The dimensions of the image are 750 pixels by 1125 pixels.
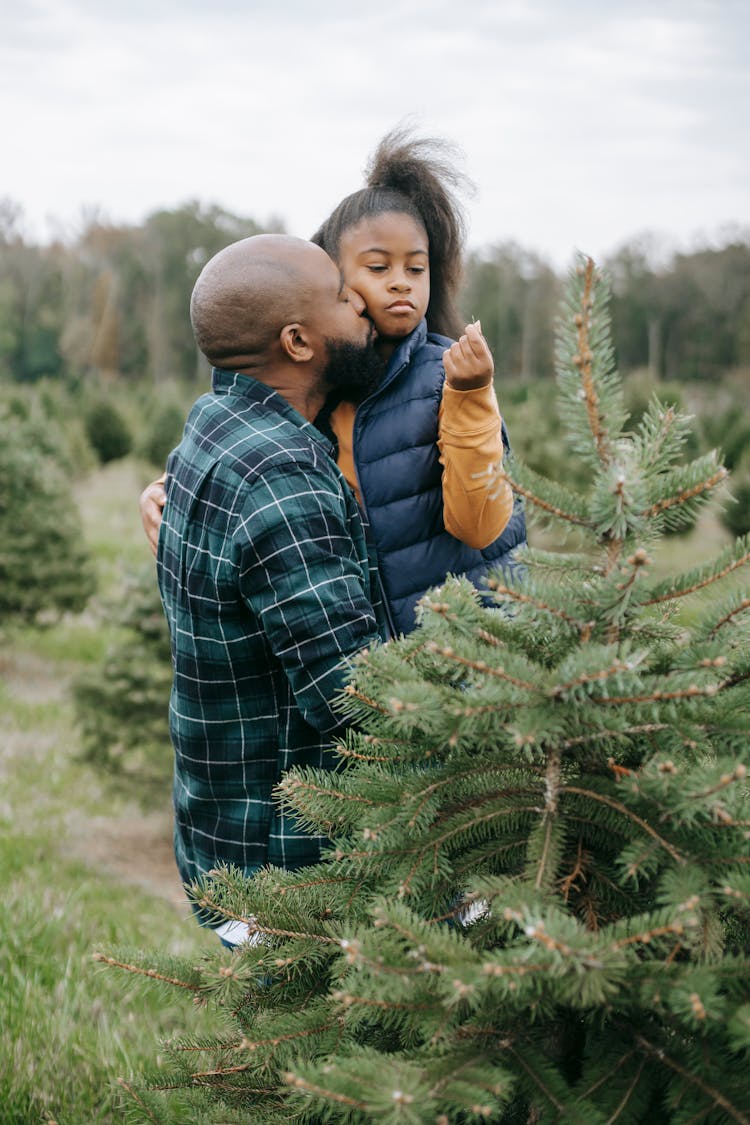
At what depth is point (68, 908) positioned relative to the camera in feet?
15.4

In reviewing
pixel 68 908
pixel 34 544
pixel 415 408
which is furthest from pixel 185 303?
pixel 415 408

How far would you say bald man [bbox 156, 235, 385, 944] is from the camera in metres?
1.82

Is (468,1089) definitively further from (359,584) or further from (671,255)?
(671,255)

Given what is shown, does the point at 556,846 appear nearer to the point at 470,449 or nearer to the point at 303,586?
the point at 303,586

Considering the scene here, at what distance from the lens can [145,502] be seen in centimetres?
251

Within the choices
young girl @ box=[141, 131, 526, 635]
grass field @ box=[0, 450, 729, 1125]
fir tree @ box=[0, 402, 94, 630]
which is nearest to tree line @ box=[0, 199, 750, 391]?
fir tree @ box=[0, 402, 94, 630]

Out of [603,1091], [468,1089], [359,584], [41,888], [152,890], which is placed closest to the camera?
[468,1089]

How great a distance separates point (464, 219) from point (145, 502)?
1143 millimetres

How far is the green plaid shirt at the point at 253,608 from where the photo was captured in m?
1.81

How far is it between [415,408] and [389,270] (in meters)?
0.41

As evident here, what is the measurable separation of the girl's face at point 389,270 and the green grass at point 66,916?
4.65ft

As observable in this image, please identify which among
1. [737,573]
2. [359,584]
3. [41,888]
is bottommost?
[41,888]

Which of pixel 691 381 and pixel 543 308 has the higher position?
pixel 543 308

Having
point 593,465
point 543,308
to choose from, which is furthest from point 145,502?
point 543,308
